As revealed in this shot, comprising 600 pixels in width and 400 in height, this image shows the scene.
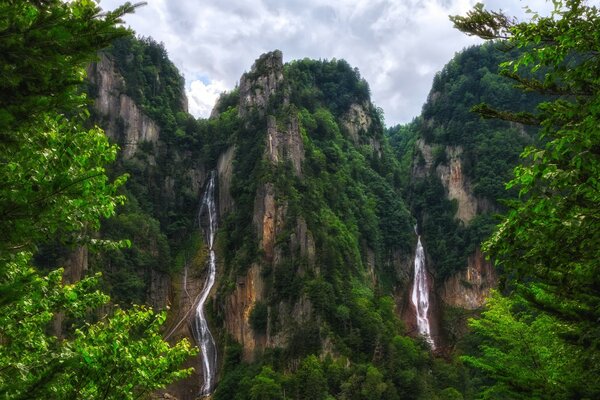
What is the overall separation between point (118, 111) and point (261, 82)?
21.4 meters

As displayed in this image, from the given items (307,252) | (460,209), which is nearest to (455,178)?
(460,209)

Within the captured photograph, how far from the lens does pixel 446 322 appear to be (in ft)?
212

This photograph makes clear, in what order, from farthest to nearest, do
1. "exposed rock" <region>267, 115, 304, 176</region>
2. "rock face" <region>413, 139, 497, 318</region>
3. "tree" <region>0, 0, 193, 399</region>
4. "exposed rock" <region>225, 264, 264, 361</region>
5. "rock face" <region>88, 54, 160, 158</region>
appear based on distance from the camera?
"rock face" <region>88, 54, 160, 158</region> < "rock face" <region>413, 139, 497, 318</region> < "exposed rock" <region>267, 115, 304, 176</region> < "exposed rock" <region>225, 264, 264, 361</region> < "tree" <region>0, 0, 193, 399</region>

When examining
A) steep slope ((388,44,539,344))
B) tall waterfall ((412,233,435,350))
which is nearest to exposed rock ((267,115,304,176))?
tall waterfall ((412,233,435,350))

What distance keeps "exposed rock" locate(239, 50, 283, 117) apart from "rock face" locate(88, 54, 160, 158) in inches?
599

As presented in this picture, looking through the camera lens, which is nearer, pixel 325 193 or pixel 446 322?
pixel 446 322

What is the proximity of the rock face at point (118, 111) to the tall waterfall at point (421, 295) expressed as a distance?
44203mm

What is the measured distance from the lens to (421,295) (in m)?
69.7

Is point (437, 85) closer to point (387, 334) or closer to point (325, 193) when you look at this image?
point (325, 193)

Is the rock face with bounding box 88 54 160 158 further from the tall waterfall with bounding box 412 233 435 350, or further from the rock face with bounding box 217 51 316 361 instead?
the tall waterfall with bounding box 412 233 435 350

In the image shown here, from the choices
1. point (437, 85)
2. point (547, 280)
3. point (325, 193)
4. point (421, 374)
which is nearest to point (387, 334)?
point (421, 374)

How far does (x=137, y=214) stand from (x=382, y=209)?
3849 cm

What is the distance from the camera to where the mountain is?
48000 millimetres

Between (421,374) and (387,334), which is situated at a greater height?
(387,334)
